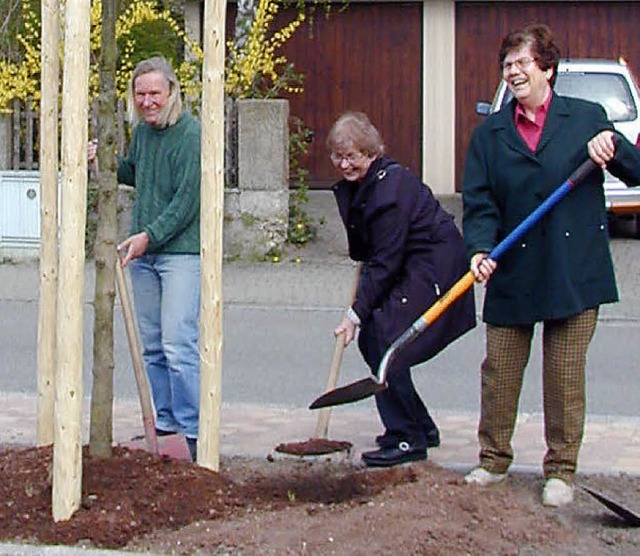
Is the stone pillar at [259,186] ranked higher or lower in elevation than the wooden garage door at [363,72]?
lower

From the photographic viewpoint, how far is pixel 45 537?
17.9 ft

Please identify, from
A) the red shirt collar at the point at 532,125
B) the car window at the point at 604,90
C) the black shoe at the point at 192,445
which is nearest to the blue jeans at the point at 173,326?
the black shoe at the point at 192,445

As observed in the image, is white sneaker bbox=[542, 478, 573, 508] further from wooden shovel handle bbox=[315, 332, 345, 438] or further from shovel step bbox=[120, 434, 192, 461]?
shovel step bbox=[120, 434, 192, 461]

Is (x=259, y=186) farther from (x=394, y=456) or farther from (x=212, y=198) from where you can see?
(x=212, y=198)

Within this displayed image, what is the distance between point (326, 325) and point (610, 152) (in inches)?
260

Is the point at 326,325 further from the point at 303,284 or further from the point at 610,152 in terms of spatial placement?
the point at 610,152

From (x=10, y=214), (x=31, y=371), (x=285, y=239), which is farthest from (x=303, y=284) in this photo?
(x=31, y=371)

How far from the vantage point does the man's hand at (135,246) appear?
648cm

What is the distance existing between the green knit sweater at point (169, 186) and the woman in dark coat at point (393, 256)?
629 mm

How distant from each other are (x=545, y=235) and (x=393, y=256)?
2.74 feet

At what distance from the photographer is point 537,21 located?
64.8 feet

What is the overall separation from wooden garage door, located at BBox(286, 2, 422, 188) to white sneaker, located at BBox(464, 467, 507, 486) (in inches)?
536

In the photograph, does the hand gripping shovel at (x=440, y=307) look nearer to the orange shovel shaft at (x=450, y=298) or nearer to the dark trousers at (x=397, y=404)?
the orange shovel shaft at (x=450, y=298)

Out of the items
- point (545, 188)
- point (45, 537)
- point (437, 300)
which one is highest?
point (545, 188)
